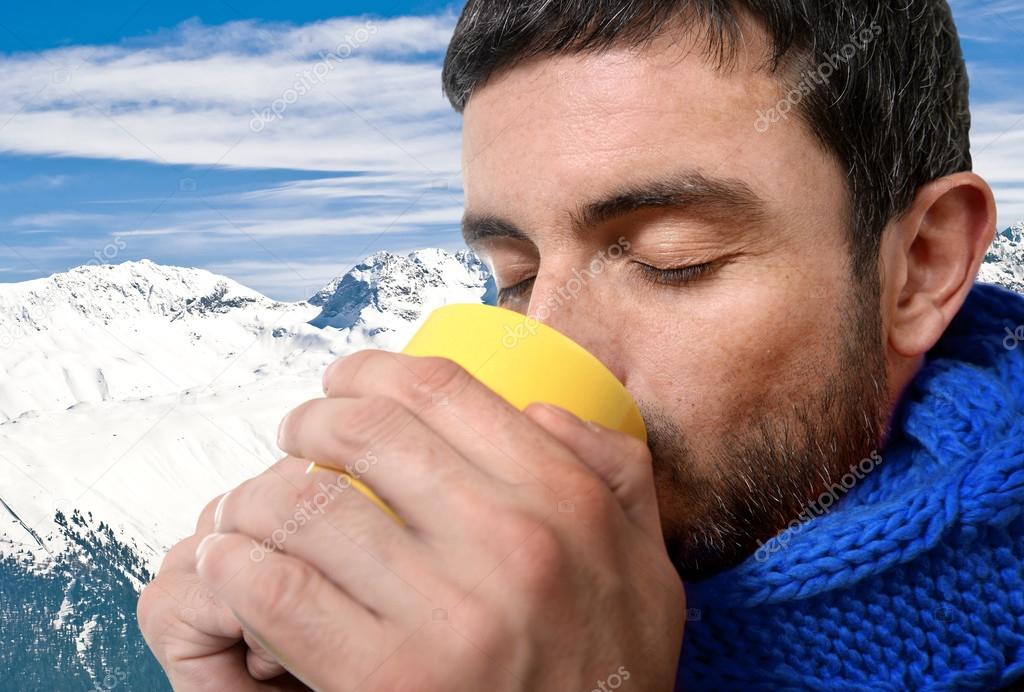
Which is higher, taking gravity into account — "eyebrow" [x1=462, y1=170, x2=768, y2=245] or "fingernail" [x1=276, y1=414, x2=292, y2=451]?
"eyebrow" [x1=462, y1=170, x2=768, y2=245]

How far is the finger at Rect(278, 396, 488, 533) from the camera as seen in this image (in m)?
0.80

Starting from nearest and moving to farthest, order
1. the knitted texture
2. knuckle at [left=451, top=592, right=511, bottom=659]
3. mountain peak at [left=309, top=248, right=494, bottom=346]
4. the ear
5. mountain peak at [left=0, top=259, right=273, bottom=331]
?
1. knuckle at [left=451, top=592, right=511, bottom=659]
2. the knitted texture
3. the ear
4. mountain peak at [left=0, top=259, right=273, bottom=331]
5. mountain peak at [left=309, top=248, right=494, bottom=346]

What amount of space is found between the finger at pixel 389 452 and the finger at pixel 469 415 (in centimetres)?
1

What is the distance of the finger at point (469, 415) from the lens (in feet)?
2.69

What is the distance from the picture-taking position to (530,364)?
96cm

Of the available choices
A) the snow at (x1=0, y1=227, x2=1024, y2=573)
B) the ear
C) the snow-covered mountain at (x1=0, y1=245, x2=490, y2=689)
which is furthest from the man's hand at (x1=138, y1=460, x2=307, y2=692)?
the snow at (x1=0, y1=227, x2=1024, y2=573)

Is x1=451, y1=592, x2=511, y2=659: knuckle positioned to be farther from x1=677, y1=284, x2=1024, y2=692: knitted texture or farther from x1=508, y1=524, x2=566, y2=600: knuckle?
x1=677, y1=284, x2=1024, y2=692: knitted texture

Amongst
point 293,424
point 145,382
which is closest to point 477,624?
point 293,424

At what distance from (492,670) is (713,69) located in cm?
83

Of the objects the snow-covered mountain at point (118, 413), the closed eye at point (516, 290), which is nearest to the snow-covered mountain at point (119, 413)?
the snow-covered mountain at point (118, 413)

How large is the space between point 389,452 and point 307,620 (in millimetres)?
155

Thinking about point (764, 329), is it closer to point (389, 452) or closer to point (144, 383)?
point (389, 452)

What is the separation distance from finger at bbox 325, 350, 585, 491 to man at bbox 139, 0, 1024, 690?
0.11 ft

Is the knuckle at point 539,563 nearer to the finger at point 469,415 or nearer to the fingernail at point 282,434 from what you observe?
the finger at point 469,415
